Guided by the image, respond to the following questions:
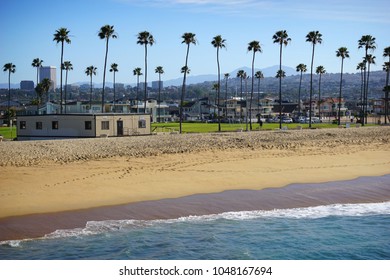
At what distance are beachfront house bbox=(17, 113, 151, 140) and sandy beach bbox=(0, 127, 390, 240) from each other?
8.33 metres

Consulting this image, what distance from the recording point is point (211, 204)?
1880 cm

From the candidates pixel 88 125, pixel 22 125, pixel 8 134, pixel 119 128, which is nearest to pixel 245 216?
pixel 88 125

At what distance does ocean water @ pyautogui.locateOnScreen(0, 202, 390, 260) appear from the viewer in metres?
13.5

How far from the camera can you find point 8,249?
13.5 m

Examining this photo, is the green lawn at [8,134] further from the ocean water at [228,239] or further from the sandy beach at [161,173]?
the ocean water at [228,239]

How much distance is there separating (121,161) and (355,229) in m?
13.0

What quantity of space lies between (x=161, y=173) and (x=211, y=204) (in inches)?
201

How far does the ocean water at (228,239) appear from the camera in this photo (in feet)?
44.4

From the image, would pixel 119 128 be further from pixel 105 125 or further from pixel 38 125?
pixel 38 125

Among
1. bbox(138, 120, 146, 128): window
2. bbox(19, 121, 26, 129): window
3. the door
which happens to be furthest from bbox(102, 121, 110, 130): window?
bbox(19, 121, 26, 129): window
